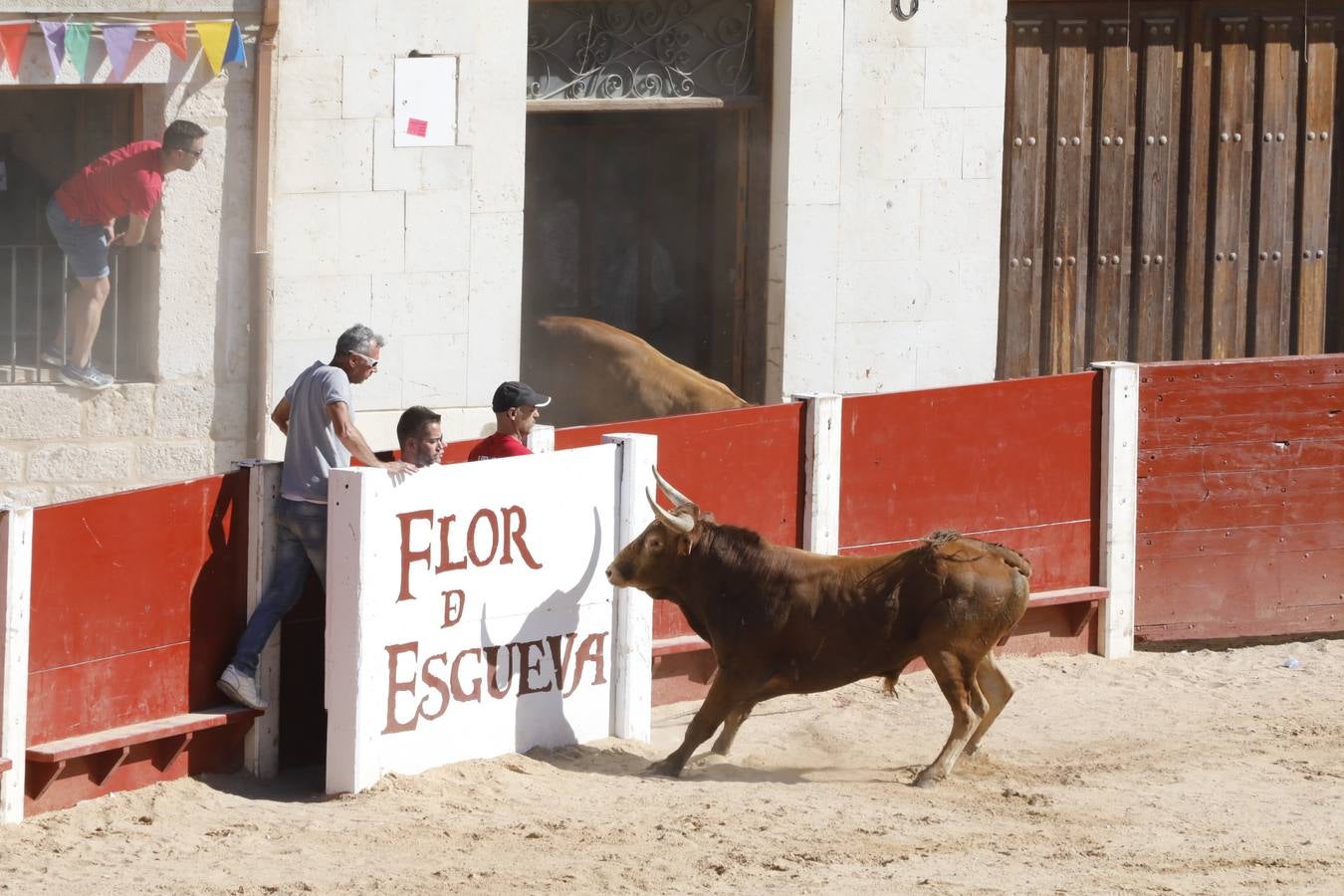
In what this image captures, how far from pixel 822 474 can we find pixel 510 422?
193cm

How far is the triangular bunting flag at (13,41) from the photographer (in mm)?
10773

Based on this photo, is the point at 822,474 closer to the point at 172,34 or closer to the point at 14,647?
the point at 172,34

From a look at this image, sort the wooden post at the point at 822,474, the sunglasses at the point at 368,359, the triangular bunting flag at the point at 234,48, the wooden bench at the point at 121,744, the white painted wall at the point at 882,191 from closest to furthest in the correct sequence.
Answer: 1. the wooden bench at the point at 121,744
2. the sunglasses at the point at 368,359
3. the wooden post at the point at 822,474
4. the triangular bunting flag at the point at 234,48
5. the white painted wall at the point at 882,191

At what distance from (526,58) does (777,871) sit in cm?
596

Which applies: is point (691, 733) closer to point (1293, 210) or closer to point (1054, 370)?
point (1054, 370)

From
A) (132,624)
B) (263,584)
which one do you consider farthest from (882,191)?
(132,624)

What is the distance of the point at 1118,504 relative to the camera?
1155 centimetres

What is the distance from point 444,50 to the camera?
1186cm

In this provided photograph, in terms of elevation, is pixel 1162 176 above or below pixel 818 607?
above

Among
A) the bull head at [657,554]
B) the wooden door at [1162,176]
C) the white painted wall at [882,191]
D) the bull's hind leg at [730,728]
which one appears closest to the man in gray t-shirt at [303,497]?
the bull head at [657,554]

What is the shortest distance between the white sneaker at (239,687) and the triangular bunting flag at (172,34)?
388 centimetres

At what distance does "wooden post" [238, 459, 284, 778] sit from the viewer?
8430mm

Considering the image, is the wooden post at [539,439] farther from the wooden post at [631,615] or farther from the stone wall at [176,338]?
the stone wall at [176,338]

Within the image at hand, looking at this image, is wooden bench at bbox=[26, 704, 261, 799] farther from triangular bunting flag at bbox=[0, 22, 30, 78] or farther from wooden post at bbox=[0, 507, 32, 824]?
triangular bunting flag at bbox=[0, 22, 30, 78]
